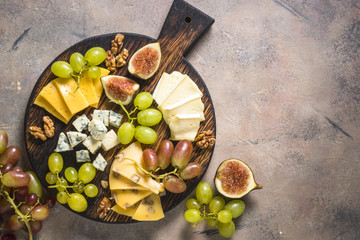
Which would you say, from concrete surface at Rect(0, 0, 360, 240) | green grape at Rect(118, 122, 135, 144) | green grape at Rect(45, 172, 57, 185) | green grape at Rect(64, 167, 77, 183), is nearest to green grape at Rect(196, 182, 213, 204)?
concrete surface at Rect(0, 0, 360, 240)

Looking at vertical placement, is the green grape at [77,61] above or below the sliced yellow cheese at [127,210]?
above

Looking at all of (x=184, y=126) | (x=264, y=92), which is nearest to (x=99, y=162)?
(x=184, y=126)

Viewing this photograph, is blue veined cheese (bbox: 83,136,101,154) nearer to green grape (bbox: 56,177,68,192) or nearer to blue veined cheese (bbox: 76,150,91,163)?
blue veined cheese (bbox: 76,150,91,163)

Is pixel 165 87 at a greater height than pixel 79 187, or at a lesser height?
greater

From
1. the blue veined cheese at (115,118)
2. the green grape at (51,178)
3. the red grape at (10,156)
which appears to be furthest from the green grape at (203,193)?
the red grape at (10,156)

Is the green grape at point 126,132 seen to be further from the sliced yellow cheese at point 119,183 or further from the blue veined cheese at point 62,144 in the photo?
the blue veined cheese at point 62,144

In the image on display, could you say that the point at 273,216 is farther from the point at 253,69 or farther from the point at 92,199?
the point at 92,199

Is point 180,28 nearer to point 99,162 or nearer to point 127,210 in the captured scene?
point 99,162
